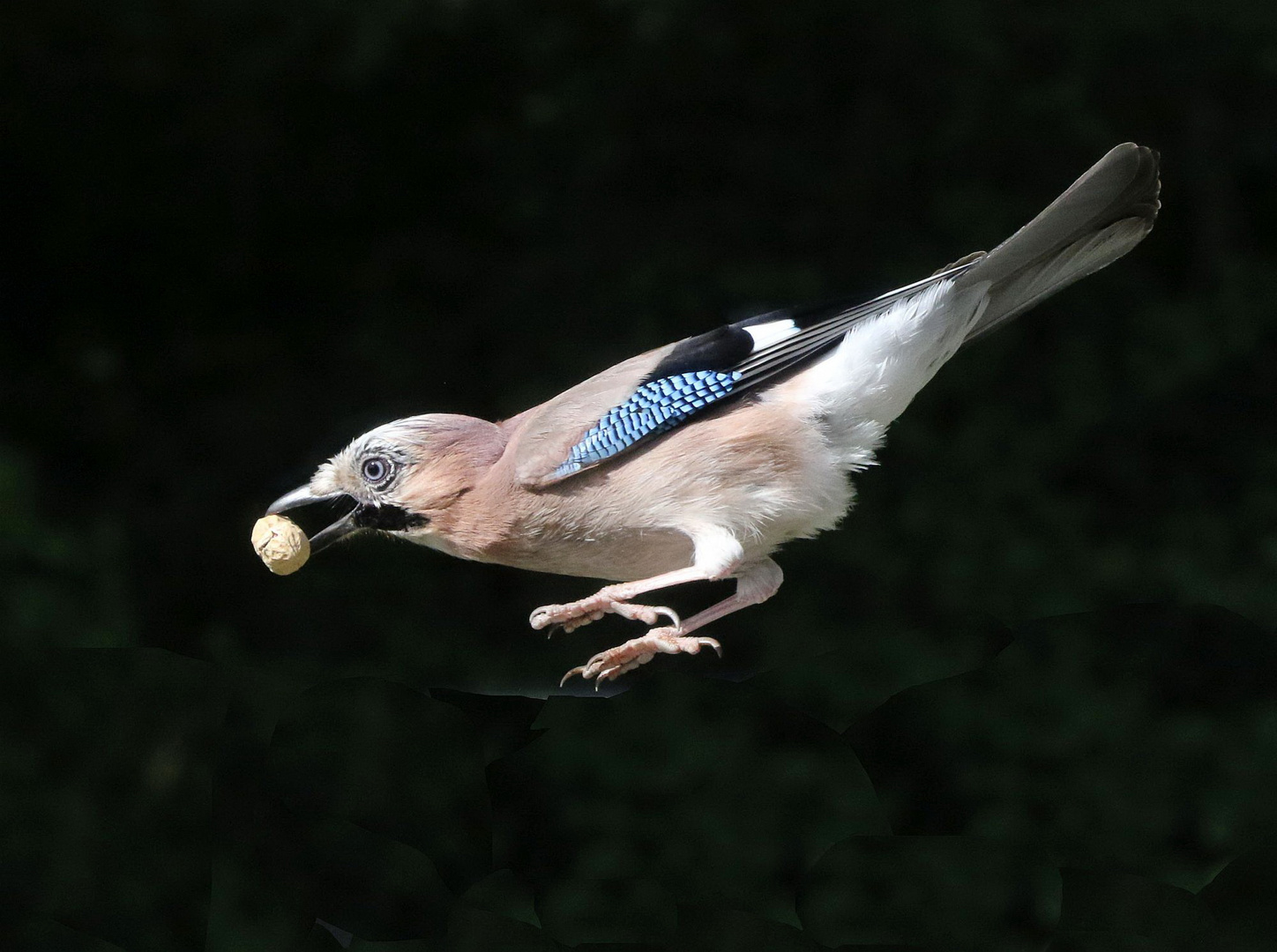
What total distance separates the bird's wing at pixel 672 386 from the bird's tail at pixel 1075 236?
0.17 feet

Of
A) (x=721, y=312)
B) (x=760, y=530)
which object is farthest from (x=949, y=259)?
(x=760, y=530)

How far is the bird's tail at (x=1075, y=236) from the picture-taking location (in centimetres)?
141

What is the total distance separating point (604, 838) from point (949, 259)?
3.32 feet

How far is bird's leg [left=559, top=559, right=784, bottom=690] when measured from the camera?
1.37m

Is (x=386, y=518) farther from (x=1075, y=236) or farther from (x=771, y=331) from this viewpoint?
(x=1075, y=236)

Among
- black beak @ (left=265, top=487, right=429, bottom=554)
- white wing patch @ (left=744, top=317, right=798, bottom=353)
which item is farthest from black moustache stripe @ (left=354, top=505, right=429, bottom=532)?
white wing patch @ (left=744, top=317, right=798, bottom=353)

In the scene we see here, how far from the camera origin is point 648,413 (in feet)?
4.77

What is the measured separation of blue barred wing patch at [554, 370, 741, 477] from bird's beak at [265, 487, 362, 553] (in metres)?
0.22

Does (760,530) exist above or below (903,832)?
above

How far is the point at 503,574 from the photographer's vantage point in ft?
6.44

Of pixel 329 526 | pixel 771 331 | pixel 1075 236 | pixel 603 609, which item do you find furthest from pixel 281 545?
pixel 1075 236

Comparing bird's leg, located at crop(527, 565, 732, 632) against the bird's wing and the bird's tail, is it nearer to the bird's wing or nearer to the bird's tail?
the bird's wing

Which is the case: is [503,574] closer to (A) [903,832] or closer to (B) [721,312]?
(B) [721,312]

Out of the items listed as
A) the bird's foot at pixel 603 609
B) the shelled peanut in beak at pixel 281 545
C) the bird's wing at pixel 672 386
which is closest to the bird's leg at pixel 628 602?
the bird's foot at pixel 603 609
